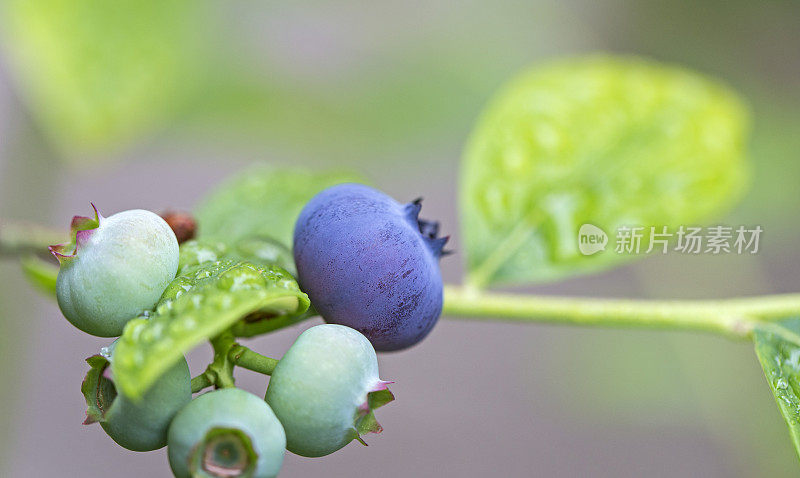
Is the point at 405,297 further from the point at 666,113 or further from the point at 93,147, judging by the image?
the point at 93,147

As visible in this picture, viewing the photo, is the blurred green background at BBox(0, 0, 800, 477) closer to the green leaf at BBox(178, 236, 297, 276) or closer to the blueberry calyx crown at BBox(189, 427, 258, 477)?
the green leaf at BBox(178, 236, 297, 276)

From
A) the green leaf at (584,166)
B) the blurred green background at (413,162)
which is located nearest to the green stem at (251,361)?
the green leaf at (584,166)

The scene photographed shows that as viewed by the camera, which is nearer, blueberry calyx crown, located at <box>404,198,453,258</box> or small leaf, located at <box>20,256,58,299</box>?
blueberry calyx crown, located at <box>404,198,453,258</box>

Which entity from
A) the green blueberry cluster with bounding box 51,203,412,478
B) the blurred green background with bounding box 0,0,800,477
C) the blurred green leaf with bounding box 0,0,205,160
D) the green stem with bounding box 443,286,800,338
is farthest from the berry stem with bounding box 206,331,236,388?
the blurred green leaf with bounding box 0,0,205,160

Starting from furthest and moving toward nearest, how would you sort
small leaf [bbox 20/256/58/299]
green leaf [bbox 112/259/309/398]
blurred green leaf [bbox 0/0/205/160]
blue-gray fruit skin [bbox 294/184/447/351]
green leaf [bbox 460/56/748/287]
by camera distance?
blurred green leaf [bbox 0/0/205/160] < green leaf [bbox 460/56/748/287] < small leaf [bbox 20/256/58/299] < blue-gray fruit skin [bbox 294/184/447/351] < green leaf [bbox 112/259/309/398]

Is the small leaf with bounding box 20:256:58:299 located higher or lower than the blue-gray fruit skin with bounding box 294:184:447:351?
lower

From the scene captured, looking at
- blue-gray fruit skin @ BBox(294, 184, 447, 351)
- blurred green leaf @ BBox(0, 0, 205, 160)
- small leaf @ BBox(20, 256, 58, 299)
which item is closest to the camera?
blue-gray fruit skin @ BBox(294, 184, 447, 351)

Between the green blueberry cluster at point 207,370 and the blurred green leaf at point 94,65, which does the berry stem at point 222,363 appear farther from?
the blurred green leaf at point 94,65
